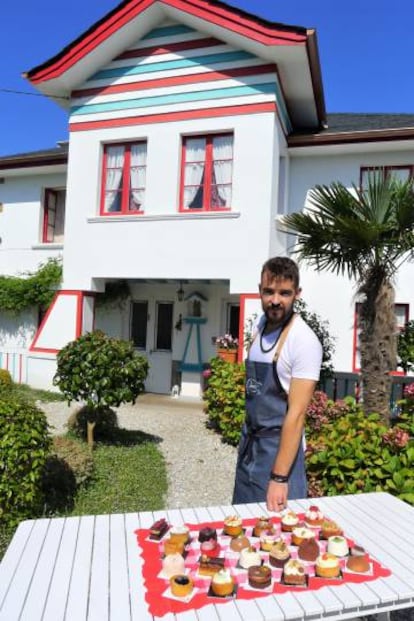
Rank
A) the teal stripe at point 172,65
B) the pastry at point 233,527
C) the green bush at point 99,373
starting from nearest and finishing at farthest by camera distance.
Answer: the pastry at point 233,527 < the green bush at point 99,373 < the teal stripe at point 172,65

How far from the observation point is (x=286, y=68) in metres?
9.59

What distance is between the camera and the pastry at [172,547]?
2.00 metres

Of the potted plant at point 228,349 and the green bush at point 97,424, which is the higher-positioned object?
the potted plant at point 228,349

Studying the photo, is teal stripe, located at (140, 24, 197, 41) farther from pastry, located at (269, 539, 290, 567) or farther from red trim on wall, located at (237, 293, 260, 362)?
pastry, located at (269, 539, 290, 567)

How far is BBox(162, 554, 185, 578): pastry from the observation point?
187 cm

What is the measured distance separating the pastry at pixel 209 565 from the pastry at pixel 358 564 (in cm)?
55

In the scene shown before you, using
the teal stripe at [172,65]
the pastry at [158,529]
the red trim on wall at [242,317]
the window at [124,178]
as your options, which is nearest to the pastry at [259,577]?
the pastry at [158,529]

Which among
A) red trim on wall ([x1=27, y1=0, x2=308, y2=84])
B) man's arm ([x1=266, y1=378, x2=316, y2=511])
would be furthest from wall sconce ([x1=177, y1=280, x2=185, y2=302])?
man's arm ([x1=266, y1=378, x2=316, y2=511])

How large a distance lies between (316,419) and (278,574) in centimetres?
383

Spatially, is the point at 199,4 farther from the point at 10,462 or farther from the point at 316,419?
the point at 10,462

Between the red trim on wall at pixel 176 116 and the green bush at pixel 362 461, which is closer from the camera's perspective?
the green bush at pixel 362 461

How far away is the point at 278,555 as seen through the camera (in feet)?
6.55

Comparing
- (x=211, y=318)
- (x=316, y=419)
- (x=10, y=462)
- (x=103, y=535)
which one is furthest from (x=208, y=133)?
(x=103, y=535)

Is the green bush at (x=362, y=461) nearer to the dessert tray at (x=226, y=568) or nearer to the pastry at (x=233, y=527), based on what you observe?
the dessert tray at (x=226, y=568)
